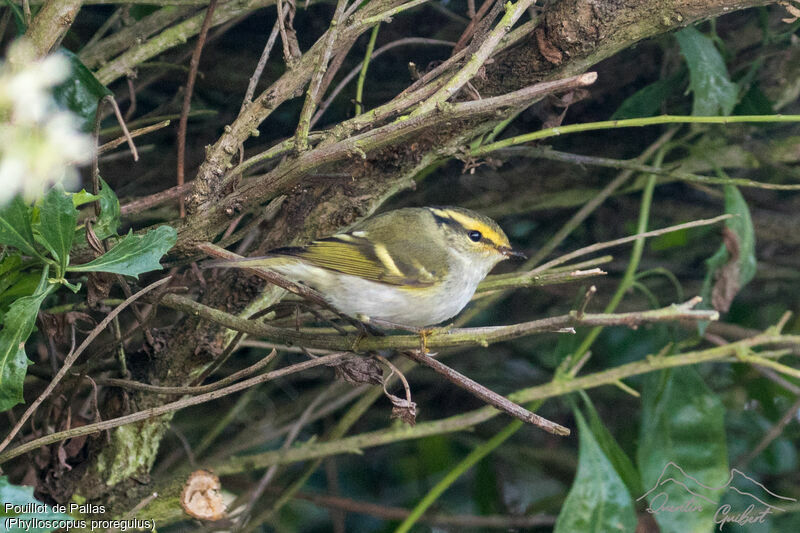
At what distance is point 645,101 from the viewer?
2070 millimetres

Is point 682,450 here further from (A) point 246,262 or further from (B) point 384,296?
(A) point 246,262

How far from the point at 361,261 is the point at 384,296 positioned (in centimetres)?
10

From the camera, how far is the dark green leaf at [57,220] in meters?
1.17

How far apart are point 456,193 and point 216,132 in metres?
0.82

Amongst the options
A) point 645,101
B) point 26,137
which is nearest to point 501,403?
point 26,137

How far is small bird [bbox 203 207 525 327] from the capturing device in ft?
5.44

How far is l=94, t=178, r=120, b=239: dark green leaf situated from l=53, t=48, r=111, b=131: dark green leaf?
0.50 feet

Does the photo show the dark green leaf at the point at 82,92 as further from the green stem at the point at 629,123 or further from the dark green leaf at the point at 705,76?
the dark green leaf at the point at 705,76

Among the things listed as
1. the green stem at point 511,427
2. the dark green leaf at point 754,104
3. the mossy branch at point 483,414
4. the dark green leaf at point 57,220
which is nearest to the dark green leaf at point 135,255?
the dark green leaf at point 57,220

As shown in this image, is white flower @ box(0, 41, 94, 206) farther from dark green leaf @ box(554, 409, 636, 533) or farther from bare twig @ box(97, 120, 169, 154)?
dark green leaf @ box(554, 409, 636, 533)

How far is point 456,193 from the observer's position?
244 centimetres

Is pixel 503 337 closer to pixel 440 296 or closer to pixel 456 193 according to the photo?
pixel 440 296

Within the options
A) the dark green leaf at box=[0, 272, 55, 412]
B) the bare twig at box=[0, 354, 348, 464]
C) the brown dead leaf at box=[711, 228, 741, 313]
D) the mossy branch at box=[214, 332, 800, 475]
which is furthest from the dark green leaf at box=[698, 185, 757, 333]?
the dark green leaf at box=[0, 272, 55, 412]

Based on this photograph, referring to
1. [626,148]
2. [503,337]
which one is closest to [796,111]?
[626,148]
